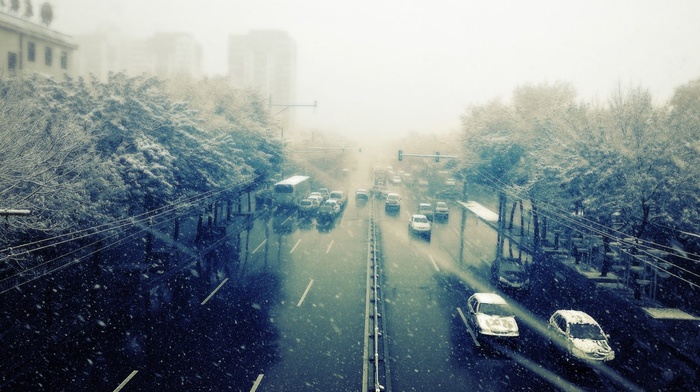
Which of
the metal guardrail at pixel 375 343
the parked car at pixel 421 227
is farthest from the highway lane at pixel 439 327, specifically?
the parked car at pixel 421 227

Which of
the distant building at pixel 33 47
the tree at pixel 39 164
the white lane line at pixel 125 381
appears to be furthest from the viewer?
the distant building at pixel 33 47

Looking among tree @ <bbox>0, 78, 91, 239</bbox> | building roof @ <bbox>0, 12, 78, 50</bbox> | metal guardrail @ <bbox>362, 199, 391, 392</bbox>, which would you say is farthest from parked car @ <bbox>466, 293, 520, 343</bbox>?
building roof @ <bbox>0, 12, 78, 50</bbox>

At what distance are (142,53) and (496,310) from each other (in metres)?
182

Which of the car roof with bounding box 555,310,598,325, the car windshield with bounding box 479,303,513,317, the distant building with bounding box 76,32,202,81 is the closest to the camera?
the car roof with bounding box 555,310,598,325

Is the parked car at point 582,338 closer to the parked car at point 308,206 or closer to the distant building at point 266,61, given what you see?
the parked car at point 308,206

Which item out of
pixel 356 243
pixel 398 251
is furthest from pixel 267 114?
pixel 398 251

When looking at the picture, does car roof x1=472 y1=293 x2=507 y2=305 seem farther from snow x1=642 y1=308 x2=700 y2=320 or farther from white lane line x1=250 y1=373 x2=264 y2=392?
white lane line x1=250 y1=373 x2=264 y2=392

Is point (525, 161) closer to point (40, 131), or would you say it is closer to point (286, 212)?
point (286, 212)

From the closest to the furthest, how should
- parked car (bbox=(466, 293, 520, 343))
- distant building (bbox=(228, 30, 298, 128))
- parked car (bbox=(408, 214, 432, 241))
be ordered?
parked car (bbox=(466, 293, 520, 343)) → parked car (bbox=(408, 214, 432, 241)) → distant building (bbox=(228, 30, 298, 128))

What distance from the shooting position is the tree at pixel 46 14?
45828 millimetres

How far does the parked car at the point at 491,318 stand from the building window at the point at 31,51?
50.9 metres

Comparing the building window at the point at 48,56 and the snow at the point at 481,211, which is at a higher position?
the building window at the point at 48,56

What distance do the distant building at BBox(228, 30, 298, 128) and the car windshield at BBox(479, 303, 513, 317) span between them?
145 meters

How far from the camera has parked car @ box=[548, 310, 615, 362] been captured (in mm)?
15235
